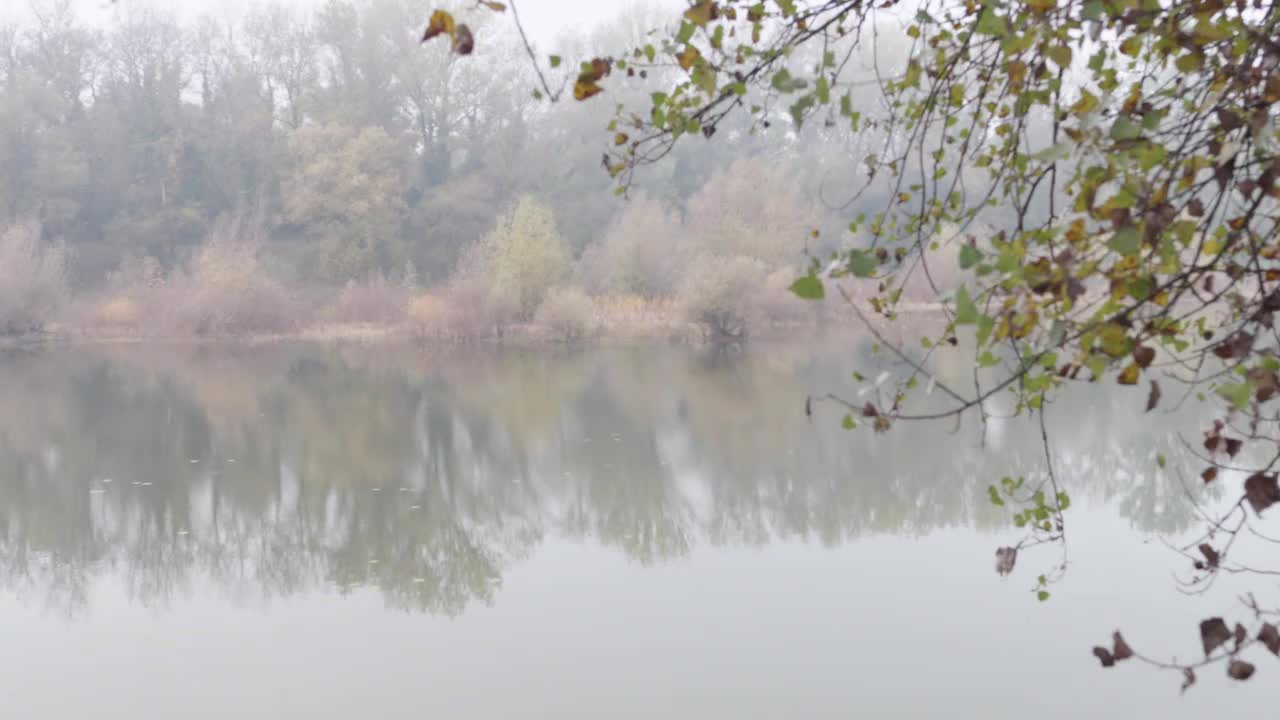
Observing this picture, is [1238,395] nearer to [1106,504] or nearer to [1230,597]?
[1230,597]

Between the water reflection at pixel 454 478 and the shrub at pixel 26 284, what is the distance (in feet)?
34.7

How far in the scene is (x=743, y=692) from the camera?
19.6ft

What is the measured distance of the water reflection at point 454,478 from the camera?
339 inches

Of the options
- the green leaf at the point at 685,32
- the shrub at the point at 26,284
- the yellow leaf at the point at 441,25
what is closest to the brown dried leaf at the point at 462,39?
the yellow leaf at the point at 441,25

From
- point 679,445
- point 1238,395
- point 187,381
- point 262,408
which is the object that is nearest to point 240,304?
point 187,381

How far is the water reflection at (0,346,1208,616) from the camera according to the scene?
28.2ft

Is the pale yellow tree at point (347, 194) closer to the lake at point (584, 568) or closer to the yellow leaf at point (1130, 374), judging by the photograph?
the lake at point (584, 568)

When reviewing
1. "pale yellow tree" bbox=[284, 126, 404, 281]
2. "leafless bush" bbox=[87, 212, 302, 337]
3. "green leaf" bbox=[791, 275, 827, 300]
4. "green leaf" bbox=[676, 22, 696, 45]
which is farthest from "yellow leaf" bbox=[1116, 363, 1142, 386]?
"pale yellow tree" bbox=[284, 126, 404, 281]

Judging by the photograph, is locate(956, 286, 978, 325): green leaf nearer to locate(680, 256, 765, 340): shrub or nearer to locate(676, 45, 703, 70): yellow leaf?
locate(676, 45, 703, 70): yellow leaf

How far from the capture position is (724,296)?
2602 centimetres

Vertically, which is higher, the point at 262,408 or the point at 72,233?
the point at 72,233

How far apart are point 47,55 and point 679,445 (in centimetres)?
3152

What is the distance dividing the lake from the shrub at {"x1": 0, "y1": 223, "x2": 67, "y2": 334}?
13.5m

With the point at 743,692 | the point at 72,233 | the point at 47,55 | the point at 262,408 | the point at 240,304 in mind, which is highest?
the point at 47,55
